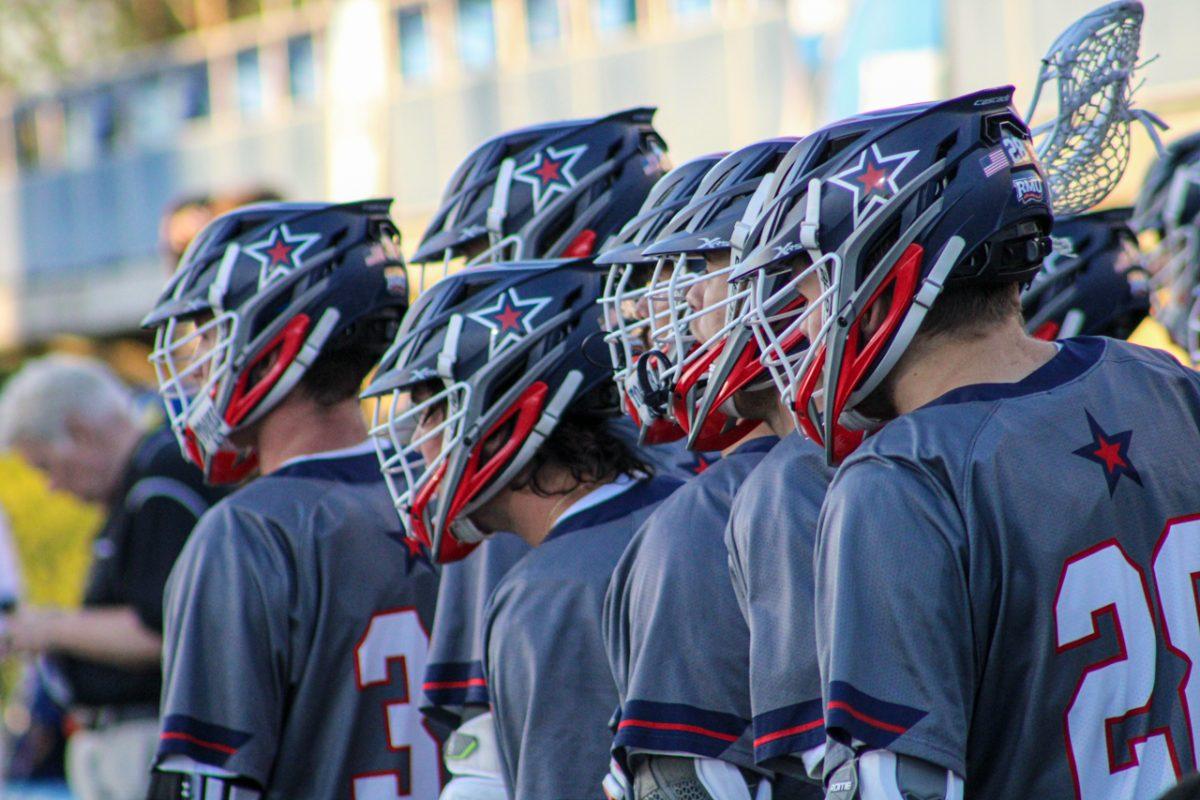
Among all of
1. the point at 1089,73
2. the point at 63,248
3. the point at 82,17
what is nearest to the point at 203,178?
the point at 63,248

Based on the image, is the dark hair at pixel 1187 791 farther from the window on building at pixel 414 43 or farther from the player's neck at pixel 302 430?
the window on building at pixel 414 43

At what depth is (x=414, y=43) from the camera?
48.8 ft

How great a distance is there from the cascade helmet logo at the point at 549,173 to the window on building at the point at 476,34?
10.4m

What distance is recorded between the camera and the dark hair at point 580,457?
299 cm

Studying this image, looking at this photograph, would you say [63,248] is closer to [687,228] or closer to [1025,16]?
[1025,16]

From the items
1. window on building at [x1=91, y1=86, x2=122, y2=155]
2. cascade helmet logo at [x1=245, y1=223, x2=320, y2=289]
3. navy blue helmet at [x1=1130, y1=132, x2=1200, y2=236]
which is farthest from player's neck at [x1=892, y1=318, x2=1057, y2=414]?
window on building at [x1=91, y1=86, x2=122, y2=155]

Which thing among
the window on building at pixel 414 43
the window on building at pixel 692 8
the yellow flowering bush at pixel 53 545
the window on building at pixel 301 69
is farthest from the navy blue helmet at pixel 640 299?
the window on building at pixel 301 69

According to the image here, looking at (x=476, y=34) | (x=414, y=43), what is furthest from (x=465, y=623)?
(x=414, y=43)

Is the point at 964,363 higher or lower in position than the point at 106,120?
higher

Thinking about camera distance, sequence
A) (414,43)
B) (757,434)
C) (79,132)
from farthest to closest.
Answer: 1. (79,132)
2. (414,43)
3. (757,434)

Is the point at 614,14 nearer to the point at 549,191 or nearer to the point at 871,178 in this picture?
the point at 549,191

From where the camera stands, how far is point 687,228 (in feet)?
8.74

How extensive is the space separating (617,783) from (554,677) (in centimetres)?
30

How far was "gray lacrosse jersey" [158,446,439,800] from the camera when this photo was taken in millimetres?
3182
